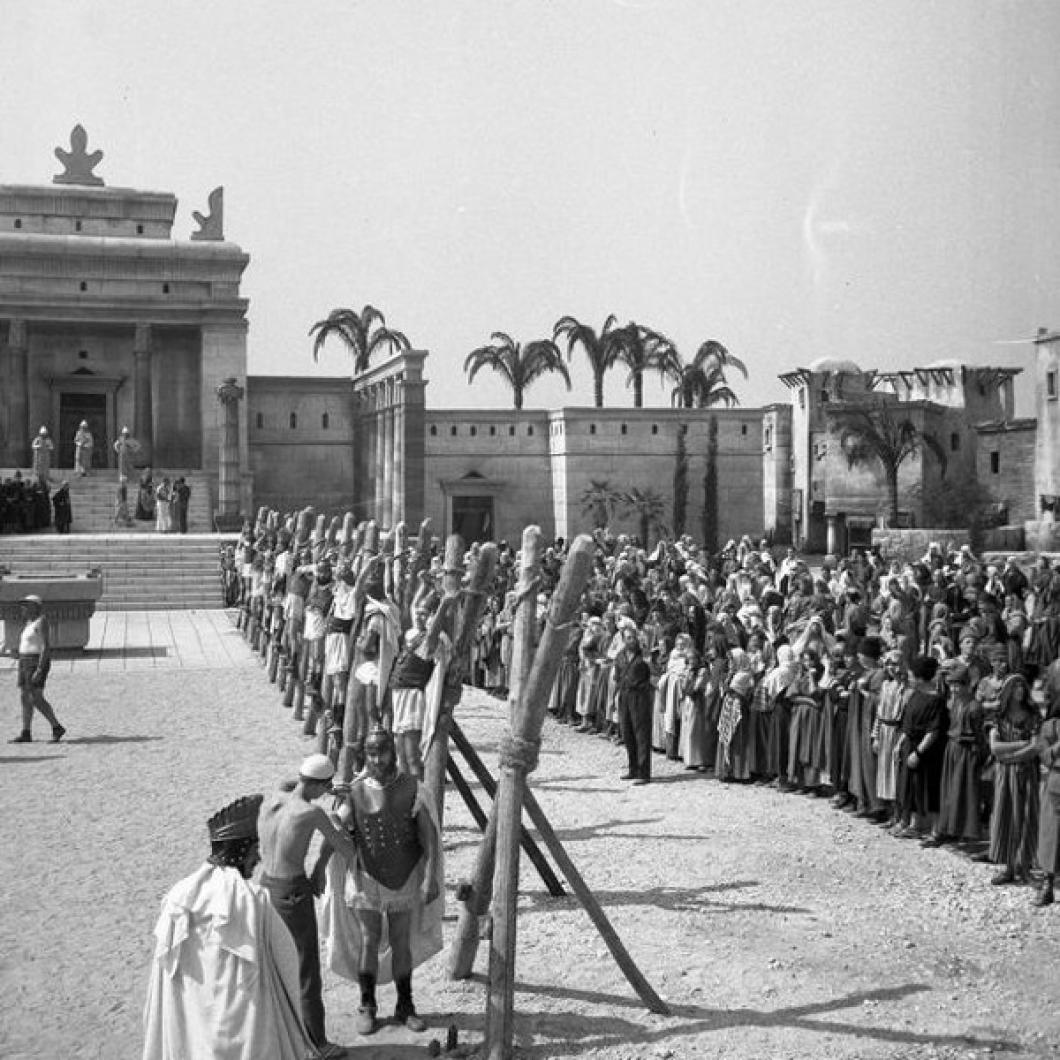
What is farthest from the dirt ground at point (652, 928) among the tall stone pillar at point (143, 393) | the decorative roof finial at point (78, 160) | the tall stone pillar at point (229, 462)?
the decorative roof finial at point (78, 160)

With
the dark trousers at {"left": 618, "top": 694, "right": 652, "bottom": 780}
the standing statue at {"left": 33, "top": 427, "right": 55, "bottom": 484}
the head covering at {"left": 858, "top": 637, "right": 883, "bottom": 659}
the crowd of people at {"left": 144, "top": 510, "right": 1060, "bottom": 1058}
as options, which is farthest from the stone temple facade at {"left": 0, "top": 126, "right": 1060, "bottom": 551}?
the head covering at {"left": 858, "top": 637, "right": 883, "bottom": 659}

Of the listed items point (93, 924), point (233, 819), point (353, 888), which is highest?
point (233, 819)

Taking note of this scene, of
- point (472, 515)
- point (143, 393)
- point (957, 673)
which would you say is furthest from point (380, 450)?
point (957, 673)

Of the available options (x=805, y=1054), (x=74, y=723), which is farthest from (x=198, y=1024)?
(x=74, y=723)

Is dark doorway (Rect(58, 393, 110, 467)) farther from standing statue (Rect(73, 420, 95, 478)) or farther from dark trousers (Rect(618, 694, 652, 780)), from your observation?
dark trousers (Rect(618, 694, 652, 780))

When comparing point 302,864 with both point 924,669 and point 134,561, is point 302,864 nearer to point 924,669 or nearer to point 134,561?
point 924,669

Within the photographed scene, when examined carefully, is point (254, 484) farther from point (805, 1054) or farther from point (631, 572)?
point (805, 1054)

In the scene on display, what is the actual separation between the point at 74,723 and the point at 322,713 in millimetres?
3304

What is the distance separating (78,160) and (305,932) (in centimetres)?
4722

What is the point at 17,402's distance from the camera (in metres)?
43.3

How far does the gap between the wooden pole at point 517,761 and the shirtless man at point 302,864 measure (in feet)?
2.77

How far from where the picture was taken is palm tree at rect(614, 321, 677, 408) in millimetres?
53031

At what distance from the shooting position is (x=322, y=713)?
1521cm

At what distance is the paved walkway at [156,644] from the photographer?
21609 millimetres
